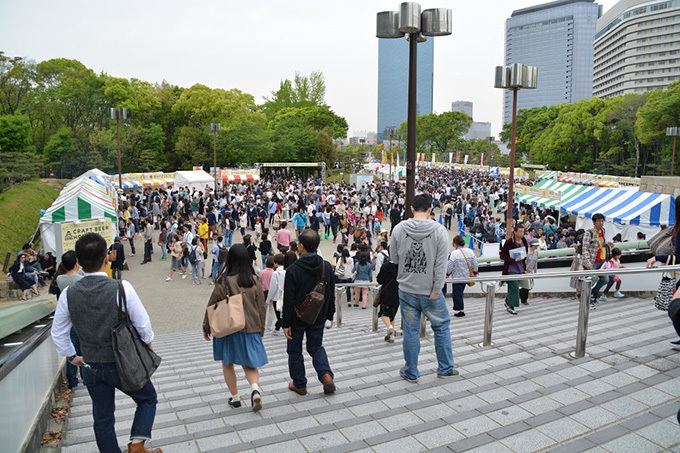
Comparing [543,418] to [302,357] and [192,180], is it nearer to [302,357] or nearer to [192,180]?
[302,357]

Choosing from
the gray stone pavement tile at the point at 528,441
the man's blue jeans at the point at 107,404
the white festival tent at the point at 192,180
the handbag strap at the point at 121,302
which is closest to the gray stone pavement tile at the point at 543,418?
the gray stone pavement tile at the point at 528,441

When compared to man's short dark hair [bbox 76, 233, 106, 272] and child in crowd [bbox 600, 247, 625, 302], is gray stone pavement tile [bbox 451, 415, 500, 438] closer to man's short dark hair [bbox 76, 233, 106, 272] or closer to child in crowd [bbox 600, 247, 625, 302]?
man's short dark hair [bbox 76, 233, 106, 272]

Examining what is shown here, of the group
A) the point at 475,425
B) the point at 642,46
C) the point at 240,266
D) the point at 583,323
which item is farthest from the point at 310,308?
the point at 642,46

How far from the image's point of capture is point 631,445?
2836 mm

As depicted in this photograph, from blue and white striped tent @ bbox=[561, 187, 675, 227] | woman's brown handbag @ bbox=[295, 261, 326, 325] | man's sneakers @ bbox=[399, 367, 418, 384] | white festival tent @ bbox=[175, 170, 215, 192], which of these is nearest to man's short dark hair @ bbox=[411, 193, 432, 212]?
woman's brown handbag @ bbox=[295, 261, 326, 325]

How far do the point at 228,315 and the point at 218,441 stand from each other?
2.83 feet

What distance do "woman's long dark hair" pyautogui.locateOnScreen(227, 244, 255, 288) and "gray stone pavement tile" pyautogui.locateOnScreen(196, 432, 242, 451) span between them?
3.42ft

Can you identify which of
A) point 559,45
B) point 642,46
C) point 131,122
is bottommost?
point 131,122

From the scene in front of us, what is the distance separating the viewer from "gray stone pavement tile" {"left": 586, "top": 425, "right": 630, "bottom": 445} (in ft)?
9.55

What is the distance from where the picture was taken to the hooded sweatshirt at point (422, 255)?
Result: 3.84 m

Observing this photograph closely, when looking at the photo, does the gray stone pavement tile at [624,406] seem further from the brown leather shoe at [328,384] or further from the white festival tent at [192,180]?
the white festival tent at [192,180]

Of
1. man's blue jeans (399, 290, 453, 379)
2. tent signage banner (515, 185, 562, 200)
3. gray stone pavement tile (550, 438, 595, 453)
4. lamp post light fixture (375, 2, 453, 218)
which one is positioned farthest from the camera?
tent signage banner (515, 185, 562, 200)

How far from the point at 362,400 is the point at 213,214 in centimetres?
1513

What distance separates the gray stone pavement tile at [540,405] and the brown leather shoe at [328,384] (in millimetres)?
1380
